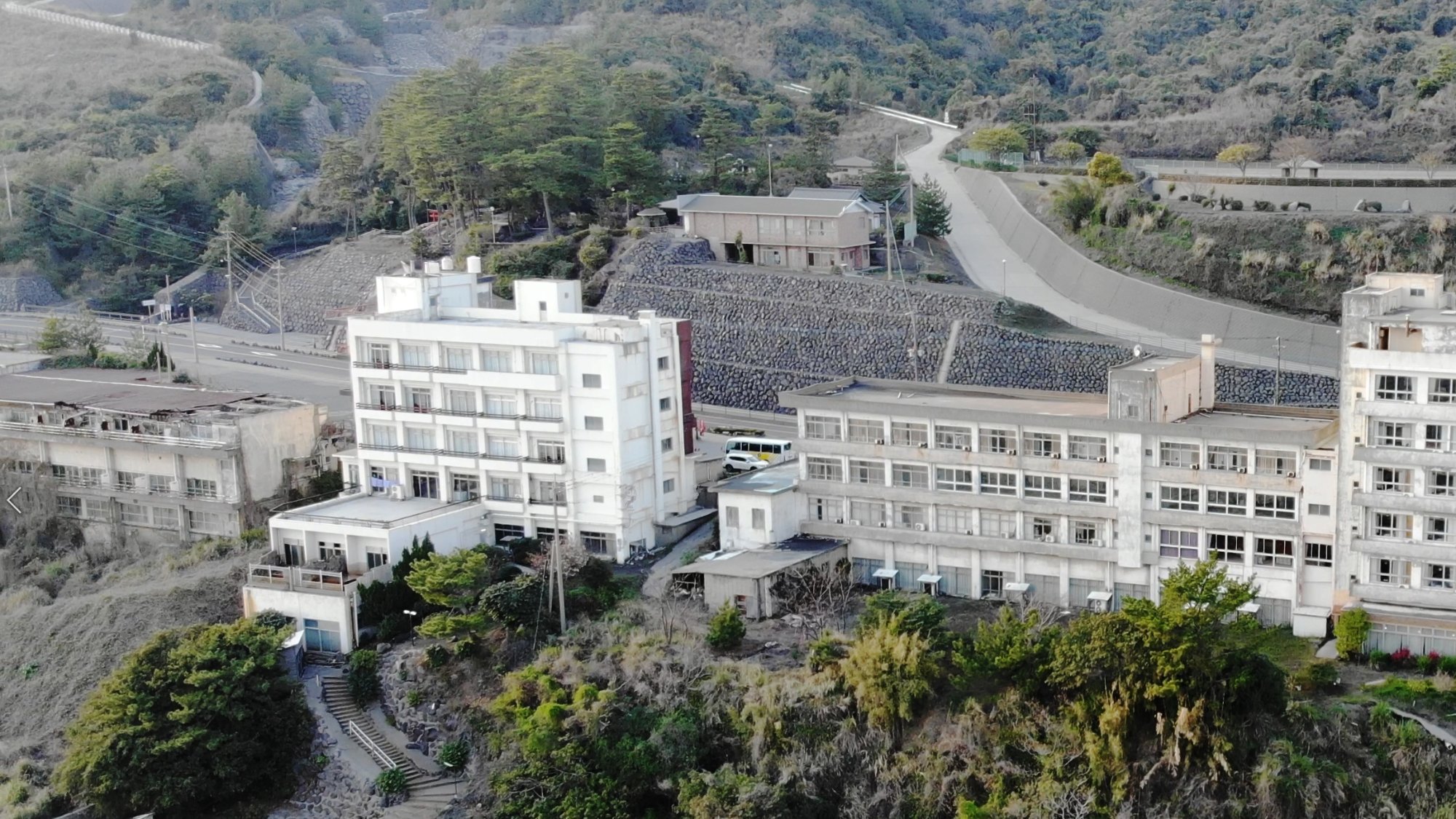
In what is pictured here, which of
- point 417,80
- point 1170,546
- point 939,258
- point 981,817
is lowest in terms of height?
point 981,817

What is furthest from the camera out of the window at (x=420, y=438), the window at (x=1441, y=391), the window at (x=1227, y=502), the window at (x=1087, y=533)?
the window at (x=420, y=438)

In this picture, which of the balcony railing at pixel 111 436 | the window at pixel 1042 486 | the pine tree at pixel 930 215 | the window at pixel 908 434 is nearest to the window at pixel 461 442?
the balcony railing at pixel 111 436

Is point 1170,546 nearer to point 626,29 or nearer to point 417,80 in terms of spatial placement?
point 417,80

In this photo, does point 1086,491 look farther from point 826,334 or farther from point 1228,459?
point 826,334

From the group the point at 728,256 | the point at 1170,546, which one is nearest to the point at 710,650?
the point at 1170,546

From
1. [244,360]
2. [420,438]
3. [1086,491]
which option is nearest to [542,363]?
[420,438]

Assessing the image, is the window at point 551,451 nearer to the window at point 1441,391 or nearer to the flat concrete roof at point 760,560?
the flat concrete roof at point 760,560
